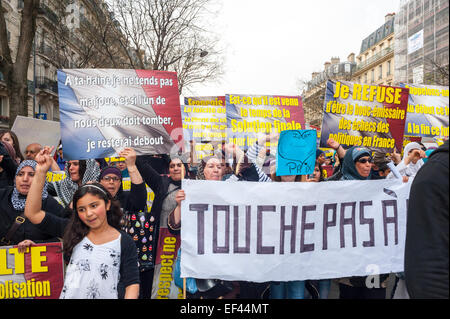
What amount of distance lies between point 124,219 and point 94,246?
0.98 meters

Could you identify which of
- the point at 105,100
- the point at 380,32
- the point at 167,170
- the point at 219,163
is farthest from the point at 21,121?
the point at 380,32

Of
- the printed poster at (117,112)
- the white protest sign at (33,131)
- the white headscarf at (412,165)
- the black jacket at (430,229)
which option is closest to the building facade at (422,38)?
the white headscarf at (412,165)

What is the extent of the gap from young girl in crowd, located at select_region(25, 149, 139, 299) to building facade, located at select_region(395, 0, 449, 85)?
73.9ft

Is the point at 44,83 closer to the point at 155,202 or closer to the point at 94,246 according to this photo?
the point at 155,202

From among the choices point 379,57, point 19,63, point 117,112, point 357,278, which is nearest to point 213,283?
point 357,278

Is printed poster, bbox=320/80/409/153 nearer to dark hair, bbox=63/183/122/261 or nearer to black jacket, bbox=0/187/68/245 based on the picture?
dark hair, bbox=63/183/122/261

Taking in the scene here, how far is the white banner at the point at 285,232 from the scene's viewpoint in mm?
2986

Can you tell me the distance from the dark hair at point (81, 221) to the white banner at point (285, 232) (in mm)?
539

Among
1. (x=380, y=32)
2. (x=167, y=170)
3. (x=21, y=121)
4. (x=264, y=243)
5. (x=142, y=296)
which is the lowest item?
(x=142, y=296)

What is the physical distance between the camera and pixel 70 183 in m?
3.88

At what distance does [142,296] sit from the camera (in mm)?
3611
